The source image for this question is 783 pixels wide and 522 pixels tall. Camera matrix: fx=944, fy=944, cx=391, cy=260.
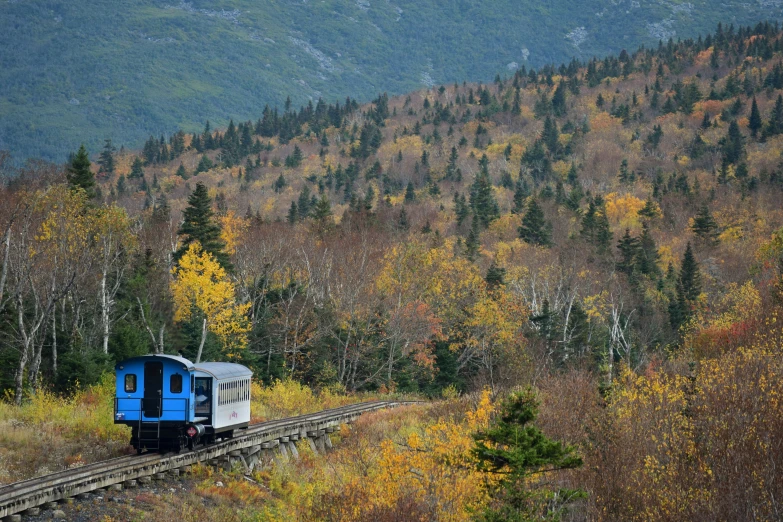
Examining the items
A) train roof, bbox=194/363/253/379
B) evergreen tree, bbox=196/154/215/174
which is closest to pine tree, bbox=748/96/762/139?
evergreen tree, bbox=196/154/215/174

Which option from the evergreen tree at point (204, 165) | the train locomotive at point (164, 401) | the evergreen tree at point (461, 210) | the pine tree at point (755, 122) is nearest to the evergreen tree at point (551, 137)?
the pine tree at point (755, 122)

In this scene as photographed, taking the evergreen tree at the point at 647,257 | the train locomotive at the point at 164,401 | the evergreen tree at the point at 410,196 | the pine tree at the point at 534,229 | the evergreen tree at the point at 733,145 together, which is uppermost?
the evergreen tree at the point at 733,145

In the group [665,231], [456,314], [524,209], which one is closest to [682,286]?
[456,314]

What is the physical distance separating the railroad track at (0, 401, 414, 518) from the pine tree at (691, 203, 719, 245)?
70.2 m

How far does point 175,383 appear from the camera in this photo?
3219cm

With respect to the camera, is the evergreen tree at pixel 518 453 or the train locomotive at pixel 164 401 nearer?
the evergreen tree at pixel 518 453

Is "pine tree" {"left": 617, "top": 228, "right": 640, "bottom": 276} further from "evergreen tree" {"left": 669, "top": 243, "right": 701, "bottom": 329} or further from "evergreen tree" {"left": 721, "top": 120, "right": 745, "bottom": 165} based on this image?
"evergreen tree" {"left": 721, "top": 120, "right": 745, "bottom": 165}

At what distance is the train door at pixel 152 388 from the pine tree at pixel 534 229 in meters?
79.6

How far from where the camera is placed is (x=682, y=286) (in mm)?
87188

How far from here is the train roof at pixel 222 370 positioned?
110ft

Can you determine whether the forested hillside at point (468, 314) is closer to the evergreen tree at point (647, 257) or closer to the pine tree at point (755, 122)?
the evergreen tree at point (647, 257)

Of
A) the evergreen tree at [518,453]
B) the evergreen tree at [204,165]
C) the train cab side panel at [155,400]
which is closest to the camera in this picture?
the evergreen tree at [518,453]

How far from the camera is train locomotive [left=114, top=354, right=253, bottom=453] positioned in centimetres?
3191

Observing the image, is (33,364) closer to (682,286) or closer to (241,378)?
(241,378)
